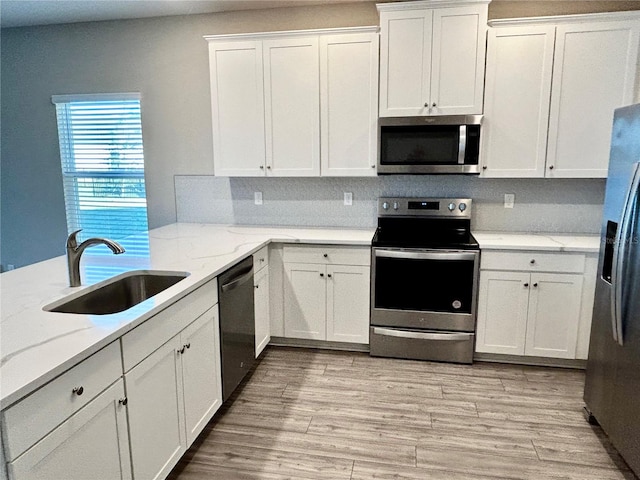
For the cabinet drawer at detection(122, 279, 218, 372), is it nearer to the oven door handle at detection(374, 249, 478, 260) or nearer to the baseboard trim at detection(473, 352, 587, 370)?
the oven door handle at detection(374, 249, 478, 260)

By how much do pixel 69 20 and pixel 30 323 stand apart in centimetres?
337

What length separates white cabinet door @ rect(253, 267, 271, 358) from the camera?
304cm

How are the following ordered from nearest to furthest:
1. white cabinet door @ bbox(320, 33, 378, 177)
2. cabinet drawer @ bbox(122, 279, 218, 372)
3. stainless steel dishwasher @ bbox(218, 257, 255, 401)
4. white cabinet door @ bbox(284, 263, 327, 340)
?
cabinet drawer @ bbox(122, 279, 218, 372) → stainless steel dishwasher @ bbox(218, 257, 255, 401) → white cabinet door @ bbox(320, 33, 378, 177) → white cabinet door @ bbox(284, 263, 327, 340)

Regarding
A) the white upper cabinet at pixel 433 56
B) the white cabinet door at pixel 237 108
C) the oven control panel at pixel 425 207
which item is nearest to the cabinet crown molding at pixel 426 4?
the white upper cabinet at pixel 433 56

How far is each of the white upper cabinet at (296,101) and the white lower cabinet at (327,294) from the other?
0.64 meters

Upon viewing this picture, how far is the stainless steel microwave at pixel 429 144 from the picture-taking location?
3.03 meters

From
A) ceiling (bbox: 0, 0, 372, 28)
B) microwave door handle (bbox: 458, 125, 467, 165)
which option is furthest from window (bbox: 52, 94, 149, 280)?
microwave door handle (bbox: 458, 125, 467, 165)

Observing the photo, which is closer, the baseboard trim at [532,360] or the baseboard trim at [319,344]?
the baseboard trim at [532,360]

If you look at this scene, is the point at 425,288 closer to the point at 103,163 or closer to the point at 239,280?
the point at 239,280

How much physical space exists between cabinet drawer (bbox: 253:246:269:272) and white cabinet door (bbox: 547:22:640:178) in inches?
81.8

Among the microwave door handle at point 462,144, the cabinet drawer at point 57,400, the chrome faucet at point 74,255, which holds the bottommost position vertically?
the cabinet drawer at point 57,400

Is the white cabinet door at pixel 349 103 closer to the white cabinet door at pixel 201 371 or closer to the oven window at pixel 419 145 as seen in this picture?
the oven window at pixel 419 145

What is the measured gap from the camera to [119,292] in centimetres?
218

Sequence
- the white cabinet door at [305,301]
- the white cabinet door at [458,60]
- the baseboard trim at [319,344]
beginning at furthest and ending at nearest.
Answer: the baseboard trim at [319,344], the white cabinet door at [305,301], the white cabinet door at [458,60]
